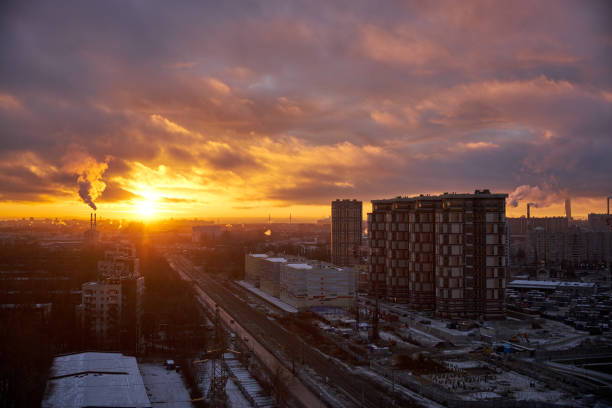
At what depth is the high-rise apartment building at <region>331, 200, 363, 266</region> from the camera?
65.1 m

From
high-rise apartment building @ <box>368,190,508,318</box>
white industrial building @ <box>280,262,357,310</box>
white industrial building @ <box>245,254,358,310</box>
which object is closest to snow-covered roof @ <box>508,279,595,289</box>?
high-rise apartment building @ <box>368,190,508,318</box>

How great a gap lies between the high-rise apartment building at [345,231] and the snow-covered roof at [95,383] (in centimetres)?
4326

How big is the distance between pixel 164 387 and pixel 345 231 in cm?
4477

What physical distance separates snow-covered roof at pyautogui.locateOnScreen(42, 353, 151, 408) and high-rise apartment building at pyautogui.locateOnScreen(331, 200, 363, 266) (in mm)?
43263

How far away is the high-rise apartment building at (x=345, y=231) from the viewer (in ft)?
213

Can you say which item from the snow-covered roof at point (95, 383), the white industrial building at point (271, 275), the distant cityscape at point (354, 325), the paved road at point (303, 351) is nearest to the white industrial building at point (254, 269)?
the distant cityscape at point (354, 325)

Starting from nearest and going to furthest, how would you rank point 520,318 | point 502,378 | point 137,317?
point 502,378 < point 137,317 < point 520,318

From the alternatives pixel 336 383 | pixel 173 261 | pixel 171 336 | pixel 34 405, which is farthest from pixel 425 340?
pixel 173 261

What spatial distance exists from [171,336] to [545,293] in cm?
3499

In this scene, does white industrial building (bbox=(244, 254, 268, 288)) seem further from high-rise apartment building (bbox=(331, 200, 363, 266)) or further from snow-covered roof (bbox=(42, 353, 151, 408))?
snow-covered roof (bbox=(42, 353, 151, 408))

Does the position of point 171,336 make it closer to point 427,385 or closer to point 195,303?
point 195,303

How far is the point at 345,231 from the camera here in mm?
65125

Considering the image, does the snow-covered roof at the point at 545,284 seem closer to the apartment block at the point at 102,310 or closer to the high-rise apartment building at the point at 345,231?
the high-rise apartment building at the point at 345,231

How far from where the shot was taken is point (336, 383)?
21.5 m
